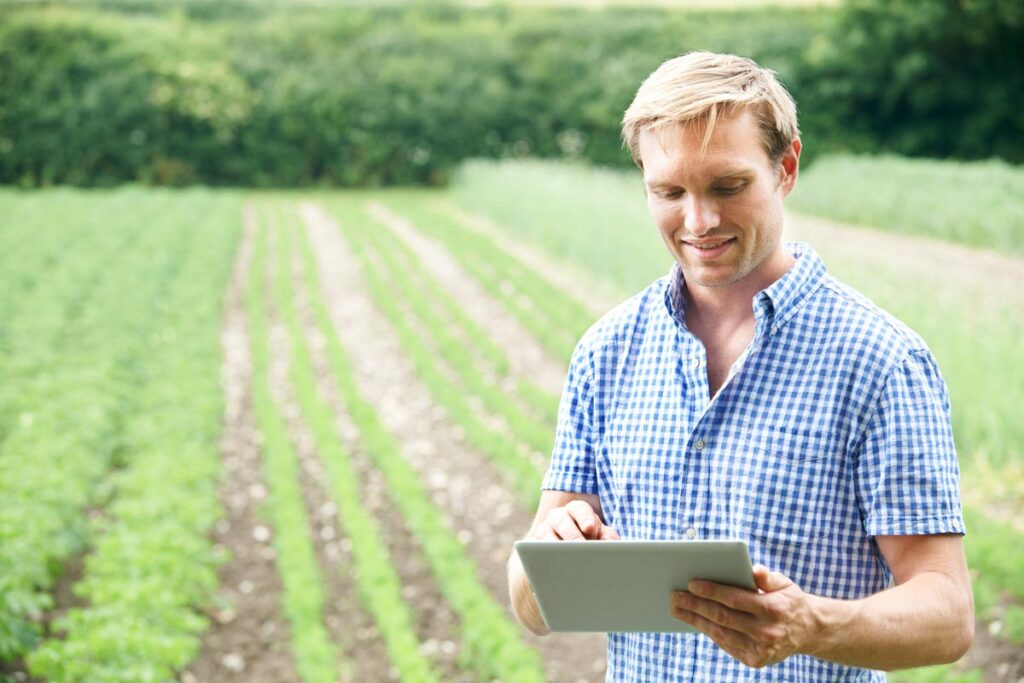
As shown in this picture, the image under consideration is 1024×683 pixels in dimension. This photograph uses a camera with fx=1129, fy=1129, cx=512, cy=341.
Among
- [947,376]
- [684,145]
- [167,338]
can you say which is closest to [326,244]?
[167,338]

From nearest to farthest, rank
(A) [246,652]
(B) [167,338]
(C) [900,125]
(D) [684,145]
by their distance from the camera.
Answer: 1. (D) [684,145]
2. (A) [246,652]
3. (B) [167,338]
4. (C) [900,125]

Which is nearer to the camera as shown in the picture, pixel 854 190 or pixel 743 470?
pixel 743 470

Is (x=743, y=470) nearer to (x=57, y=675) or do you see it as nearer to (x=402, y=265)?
(x=57, y=675)

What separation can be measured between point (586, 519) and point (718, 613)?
25 cm

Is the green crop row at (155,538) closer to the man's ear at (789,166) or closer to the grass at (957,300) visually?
the grass at (957,300)

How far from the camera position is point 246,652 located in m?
4.91

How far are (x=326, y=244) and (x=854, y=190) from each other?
813 centimetres

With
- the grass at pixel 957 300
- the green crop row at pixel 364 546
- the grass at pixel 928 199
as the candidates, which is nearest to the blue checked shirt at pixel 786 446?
the grass at pixel 957 300

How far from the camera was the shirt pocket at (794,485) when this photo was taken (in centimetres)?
160

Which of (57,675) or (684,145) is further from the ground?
(684,145)

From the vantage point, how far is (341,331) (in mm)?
11656

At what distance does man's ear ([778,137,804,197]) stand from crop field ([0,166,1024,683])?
291 centimetres

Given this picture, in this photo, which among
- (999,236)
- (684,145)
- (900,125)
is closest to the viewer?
(684,145)

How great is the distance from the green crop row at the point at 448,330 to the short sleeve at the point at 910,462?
18.6 feet
